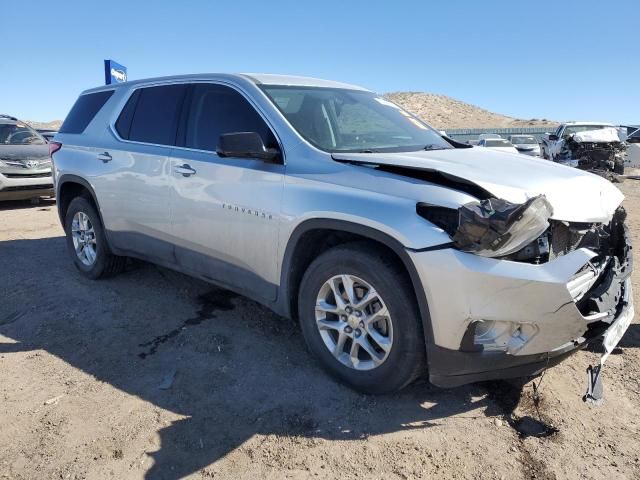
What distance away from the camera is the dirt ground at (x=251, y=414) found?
254cm

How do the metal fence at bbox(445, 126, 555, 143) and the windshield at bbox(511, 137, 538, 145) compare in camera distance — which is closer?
the windshield at bbox(511, 137, 538, 145)

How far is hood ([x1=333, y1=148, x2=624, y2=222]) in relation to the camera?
2717 mm

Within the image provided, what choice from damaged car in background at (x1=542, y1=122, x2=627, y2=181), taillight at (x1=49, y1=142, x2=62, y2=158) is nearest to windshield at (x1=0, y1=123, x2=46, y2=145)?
taillight at (x1=49, y1=142, x2=62, y2=158)

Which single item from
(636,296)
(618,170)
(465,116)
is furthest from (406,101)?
(636,296)

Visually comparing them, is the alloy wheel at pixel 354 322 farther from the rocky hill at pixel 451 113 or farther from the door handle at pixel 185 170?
the rocky hill at pixel 451 113

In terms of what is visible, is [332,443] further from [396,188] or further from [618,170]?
[618,170]

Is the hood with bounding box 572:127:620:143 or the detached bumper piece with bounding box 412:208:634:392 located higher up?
the hood with bounding box 572:127:620:143

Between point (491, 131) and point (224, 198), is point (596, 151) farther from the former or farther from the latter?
point (491, 131)

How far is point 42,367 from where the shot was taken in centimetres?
353

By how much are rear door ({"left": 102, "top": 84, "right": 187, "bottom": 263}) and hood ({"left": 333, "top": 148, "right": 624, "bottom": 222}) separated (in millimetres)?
1763

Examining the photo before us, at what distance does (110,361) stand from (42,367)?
0.46 metres

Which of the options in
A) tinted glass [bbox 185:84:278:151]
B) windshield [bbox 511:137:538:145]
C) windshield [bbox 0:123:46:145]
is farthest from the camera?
windshield [bbox 511:137:538:145]

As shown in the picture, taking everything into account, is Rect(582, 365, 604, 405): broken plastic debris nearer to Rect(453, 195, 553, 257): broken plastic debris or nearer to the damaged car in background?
Rect(453, 195, 553, 257): broken plastic debris

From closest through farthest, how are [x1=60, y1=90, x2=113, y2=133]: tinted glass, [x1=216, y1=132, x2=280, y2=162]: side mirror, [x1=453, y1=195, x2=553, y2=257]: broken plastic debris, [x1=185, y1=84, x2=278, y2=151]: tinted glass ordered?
[x1=453, y1=195, x2=553, y2=257]: broken plastic debris
[x1=216, y1=132, x2=280, y2=162]: side mirror
[x1=185, y1=84, x2=278, y2=151]: tinted glass
[x1=60, y1=90, x2=113, y2=133]: tinted glass
